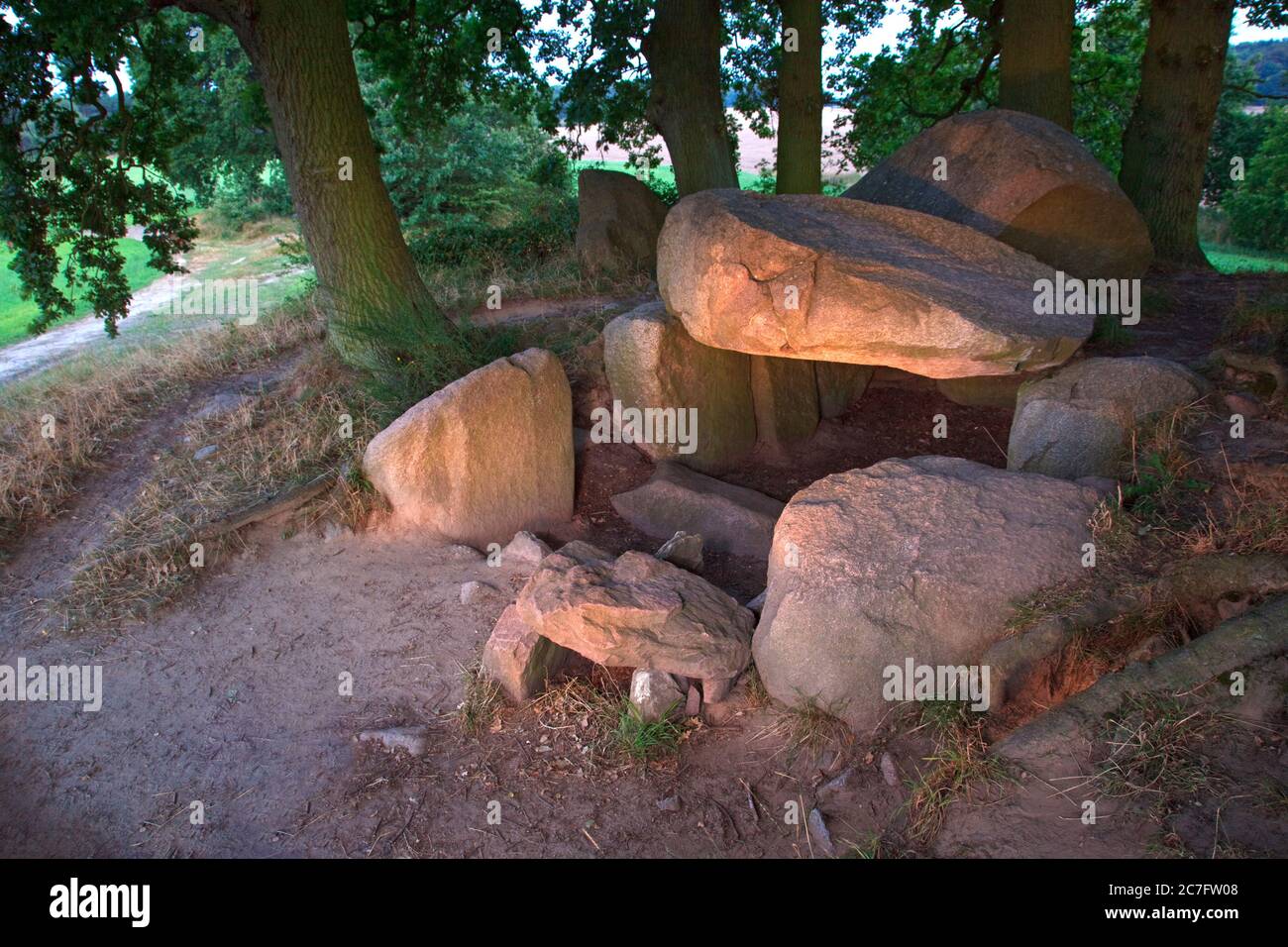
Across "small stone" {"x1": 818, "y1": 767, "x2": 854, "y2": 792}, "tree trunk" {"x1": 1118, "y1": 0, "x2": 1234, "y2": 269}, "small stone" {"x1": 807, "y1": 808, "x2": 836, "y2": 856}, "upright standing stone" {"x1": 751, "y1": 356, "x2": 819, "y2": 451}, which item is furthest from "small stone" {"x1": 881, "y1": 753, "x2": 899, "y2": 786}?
"tree trunk" {"x1": 1118, "y1": 0, "x2": 1234, "y2": 269}

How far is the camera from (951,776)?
341cm

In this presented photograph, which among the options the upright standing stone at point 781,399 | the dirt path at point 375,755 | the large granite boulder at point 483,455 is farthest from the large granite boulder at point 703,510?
the upright standing stone at point 781,399

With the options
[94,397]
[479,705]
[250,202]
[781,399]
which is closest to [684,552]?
[479,705]

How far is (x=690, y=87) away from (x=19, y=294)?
821 cm

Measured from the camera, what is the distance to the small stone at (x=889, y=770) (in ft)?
11.9

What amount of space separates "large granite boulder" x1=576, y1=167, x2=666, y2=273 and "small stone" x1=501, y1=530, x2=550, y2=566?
Result: 4476 millimetres

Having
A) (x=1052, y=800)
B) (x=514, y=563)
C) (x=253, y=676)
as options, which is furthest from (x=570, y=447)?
(x=1052, y=800)

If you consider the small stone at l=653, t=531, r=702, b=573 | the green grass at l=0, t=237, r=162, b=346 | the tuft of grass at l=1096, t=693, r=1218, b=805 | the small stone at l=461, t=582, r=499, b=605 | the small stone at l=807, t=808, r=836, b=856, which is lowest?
the small stone at l=807, t=808, r=836, b=856

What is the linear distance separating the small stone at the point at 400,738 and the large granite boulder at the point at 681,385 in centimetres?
290

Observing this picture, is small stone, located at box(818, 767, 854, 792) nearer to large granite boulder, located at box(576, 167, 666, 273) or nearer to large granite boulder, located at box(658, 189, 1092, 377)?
large granite boulder, located at box(658, 189, 1092, 377)

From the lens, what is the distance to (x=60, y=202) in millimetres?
6758

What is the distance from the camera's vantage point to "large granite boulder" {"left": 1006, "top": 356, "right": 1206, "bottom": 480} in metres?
4.81

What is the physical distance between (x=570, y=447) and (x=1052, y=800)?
13.1 ft

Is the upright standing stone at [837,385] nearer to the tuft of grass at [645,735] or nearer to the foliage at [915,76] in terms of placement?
the tuft of grass at [645,735]
